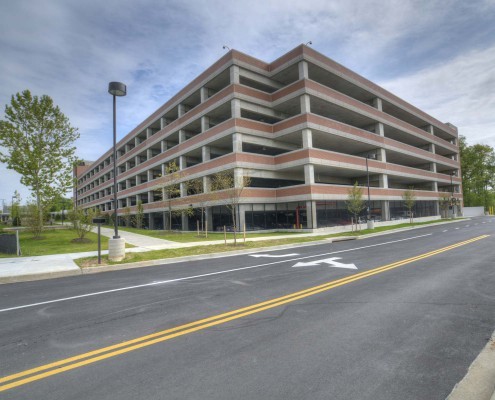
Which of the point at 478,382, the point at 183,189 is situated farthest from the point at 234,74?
the point at 478,382

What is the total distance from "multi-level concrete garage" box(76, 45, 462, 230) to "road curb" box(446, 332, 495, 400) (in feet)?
70.7

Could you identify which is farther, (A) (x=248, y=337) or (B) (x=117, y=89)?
(B) (x=117, y=89)

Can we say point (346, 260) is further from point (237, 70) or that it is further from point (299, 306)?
point (237, 70)

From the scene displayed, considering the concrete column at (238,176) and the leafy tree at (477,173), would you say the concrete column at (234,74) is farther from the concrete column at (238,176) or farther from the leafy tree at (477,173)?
the leafy tree at (477,173)

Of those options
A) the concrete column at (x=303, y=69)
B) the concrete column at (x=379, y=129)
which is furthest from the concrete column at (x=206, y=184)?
the concrete column at (x=379, y=129)

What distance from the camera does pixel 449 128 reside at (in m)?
59.9

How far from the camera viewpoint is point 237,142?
28547 mm

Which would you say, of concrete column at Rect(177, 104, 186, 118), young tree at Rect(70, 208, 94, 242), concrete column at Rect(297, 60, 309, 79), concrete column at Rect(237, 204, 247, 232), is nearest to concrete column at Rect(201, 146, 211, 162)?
concrete column at Rect(237, 204, 247, 232)

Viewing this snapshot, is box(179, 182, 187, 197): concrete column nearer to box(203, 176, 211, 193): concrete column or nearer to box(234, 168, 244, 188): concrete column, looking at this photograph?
box(203, 176, 211, 193): concrete column

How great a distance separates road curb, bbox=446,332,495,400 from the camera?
2797 mm

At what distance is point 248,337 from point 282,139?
3006cm

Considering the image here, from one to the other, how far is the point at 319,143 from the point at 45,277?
3224cm

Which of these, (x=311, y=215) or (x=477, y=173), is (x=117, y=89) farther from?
(x=477, y=173)

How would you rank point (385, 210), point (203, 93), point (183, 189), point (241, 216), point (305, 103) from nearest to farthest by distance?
point (241, 216), point (305, 103), point (203, 93), point (183, 189), point (385, 210)
